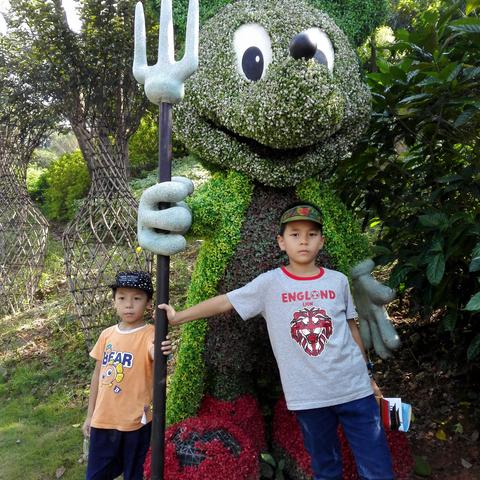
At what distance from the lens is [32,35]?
4.93 metres

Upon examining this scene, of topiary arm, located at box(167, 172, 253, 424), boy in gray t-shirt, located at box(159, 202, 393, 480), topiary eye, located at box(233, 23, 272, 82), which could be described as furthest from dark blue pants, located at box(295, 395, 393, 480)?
topiary eye, located at box(233, 23, 272, 82)

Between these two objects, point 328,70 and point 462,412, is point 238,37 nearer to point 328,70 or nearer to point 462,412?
point 328,70

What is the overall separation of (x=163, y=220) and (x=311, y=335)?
805 mm

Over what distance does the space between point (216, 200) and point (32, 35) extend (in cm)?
333

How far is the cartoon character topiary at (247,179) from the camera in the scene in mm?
2609

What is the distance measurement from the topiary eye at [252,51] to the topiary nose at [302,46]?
228 mm

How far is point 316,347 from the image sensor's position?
2.13 meters

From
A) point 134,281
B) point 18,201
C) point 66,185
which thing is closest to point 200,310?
point 134,281

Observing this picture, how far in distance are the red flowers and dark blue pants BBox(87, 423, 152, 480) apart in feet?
0.35

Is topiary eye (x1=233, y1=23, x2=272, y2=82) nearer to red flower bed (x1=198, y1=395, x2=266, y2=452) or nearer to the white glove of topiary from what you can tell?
the white glove of topiary

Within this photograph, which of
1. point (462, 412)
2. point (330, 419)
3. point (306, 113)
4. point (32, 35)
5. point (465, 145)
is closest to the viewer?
point (330, 419)

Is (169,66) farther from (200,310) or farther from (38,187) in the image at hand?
(38,187)

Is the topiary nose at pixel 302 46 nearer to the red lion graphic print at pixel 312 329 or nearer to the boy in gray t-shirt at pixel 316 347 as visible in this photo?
the boy in gray t-shirt at pixel 316 347

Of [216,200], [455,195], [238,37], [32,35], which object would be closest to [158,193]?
[216,200]
